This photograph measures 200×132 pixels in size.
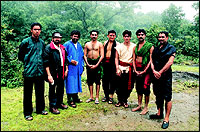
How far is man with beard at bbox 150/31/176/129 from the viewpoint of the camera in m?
3.23

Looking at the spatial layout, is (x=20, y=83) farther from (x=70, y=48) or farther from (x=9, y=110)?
(x=70, y=48)

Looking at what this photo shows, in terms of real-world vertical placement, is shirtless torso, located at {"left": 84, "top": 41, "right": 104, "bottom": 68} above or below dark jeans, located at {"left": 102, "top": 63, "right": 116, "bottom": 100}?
above

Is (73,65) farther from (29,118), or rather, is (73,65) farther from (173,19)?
(173,19)

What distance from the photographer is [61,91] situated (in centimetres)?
403

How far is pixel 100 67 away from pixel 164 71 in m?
1.74

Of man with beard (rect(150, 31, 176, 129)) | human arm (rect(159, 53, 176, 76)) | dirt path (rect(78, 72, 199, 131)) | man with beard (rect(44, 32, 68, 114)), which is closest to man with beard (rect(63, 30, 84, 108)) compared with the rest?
man with beard (rect(44, 32, 68, 114))

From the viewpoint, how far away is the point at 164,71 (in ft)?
10.8

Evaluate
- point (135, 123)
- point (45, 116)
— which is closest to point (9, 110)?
point (45, 116)

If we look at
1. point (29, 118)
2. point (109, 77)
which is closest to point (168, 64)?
point (109, 77)

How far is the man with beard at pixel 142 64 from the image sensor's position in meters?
3.74

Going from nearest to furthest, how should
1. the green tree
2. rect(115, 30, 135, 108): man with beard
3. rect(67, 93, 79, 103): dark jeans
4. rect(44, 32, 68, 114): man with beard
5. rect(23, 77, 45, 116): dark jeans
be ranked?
1. rect(23, 77, 45, 116): dark jeans
2. rect(44, 32, 68, 114): man with beard
3. rect(115, 30, 135, 108): man with beard
4. rect(67, 93, 79, 103): dark jeans
5. the green tree

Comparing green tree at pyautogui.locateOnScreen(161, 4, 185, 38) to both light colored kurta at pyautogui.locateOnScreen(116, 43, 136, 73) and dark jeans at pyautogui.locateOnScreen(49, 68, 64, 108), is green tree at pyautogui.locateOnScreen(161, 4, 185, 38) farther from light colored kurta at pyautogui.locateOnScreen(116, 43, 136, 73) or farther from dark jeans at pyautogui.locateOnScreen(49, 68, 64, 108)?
dark jeans at pyautogui.locateOnScreen(49, 68, 64, 108)

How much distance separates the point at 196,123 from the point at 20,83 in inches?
212

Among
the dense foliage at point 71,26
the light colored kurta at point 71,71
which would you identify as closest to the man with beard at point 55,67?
the light colored kurta at point 71,71
